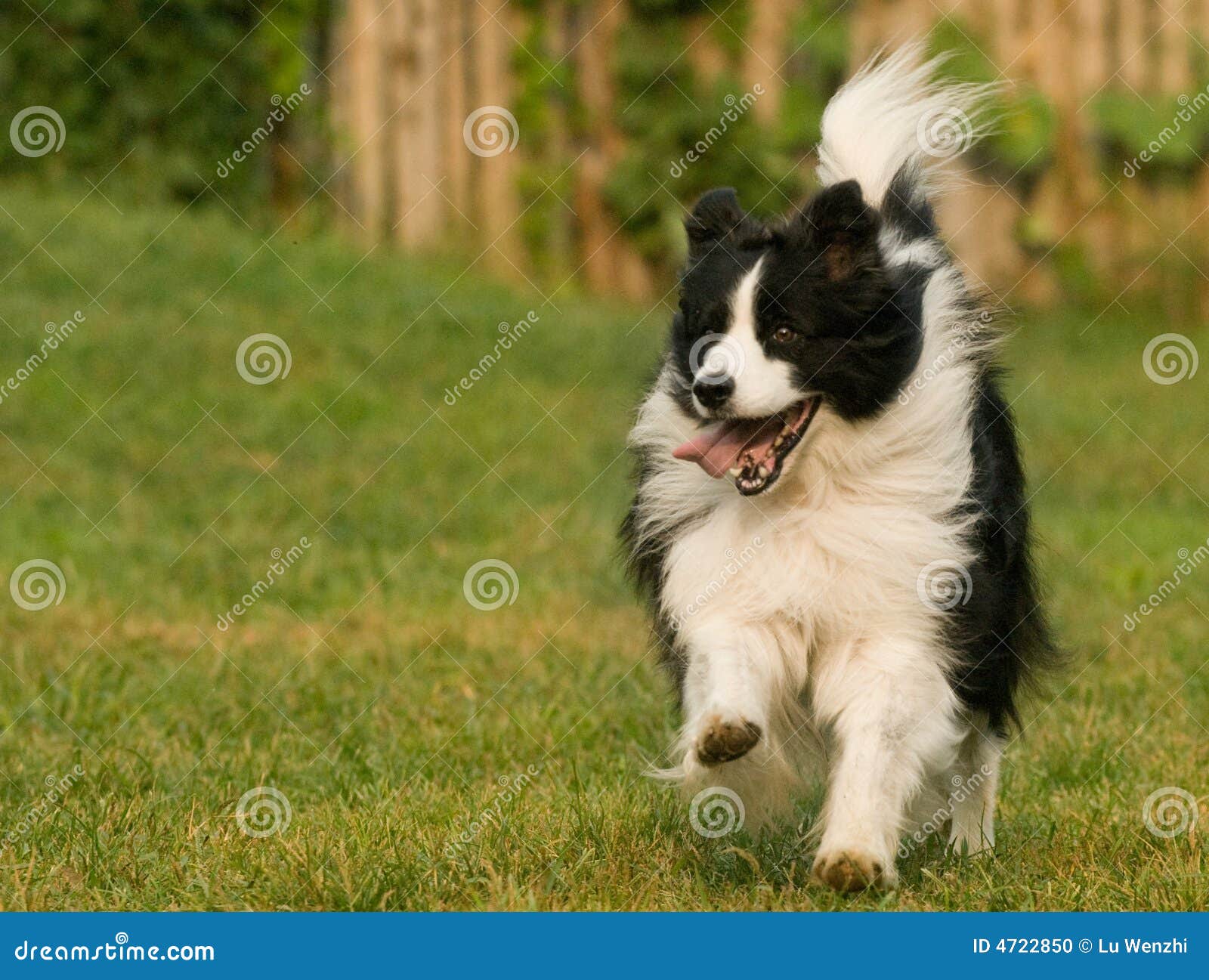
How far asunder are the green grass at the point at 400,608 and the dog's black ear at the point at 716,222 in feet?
1.92

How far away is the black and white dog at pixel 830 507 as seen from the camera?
3.98 metres

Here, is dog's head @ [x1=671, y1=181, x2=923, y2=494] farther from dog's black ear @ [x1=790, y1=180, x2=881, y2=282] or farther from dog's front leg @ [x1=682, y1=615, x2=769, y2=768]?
dog's front leg @ [x1=682, y1=615, x2=769, y2=768]

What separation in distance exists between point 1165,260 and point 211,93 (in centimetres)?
746

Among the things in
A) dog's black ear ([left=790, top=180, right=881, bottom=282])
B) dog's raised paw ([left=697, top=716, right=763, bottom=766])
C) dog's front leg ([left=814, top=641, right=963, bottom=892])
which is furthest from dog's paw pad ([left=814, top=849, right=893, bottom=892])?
dog's black ear ([left=790, top=180, right=881, bottom=282])

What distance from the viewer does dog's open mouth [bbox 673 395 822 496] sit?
4062 mm

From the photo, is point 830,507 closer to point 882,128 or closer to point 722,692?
point 722,692

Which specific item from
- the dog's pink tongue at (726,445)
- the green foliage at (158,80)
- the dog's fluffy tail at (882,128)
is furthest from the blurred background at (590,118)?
the dog's pink tongue at (726,445)

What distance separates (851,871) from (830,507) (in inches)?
35.4

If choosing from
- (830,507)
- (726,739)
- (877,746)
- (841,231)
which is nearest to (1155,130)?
(841,231)

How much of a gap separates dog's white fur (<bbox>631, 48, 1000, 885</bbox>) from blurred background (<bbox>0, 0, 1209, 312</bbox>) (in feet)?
25.8

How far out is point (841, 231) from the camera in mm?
4090

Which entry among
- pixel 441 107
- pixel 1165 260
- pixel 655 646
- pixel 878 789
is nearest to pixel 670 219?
pixel 441 107

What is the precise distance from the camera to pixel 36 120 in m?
12.1

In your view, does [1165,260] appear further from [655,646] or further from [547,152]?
[655,646]
